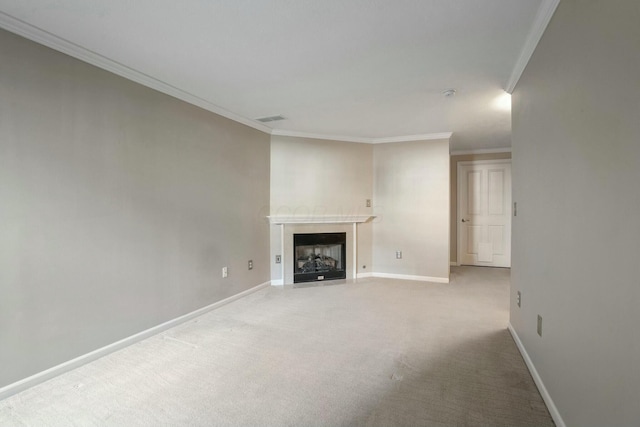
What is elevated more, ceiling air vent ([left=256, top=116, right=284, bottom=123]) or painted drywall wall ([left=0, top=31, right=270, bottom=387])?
ceiling air vent ([left=256, top=116, right=284, bottom=123])

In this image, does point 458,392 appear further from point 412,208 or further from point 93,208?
point 412,208

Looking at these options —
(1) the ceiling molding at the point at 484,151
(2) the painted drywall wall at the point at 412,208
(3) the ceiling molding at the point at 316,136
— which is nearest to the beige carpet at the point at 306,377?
(2) the painted drywall wall at the point at 412,208

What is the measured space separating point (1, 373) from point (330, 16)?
2948 millimetres

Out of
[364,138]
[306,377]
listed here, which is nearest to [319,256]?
[364,138]

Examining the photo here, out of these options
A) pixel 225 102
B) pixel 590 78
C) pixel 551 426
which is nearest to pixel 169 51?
pixel 225 102

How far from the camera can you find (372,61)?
2369mm

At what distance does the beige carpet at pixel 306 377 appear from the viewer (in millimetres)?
1691

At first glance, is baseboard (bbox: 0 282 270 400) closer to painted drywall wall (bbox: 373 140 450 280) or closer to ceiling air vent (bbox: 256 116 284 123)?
ceiling air vent (bbox: 256 116 284 123)

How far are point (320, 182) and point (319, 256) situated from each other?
48.7 inches

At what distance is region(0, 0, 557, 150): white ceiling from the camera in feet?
5.76

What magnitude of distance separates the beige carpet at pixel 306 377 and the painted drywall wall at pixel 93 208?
31 cm

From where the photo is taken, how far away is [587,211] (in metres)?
1.30

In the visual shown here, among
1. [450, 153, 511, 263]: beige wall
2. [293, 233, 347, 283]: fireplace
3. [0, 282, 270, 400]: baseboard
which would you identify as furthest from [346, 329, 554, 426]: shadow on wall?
[450, 153, 511, 263]: beige wall

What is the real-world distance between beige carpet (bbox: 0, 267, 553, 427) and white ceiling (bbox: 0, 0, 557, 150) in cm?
227
